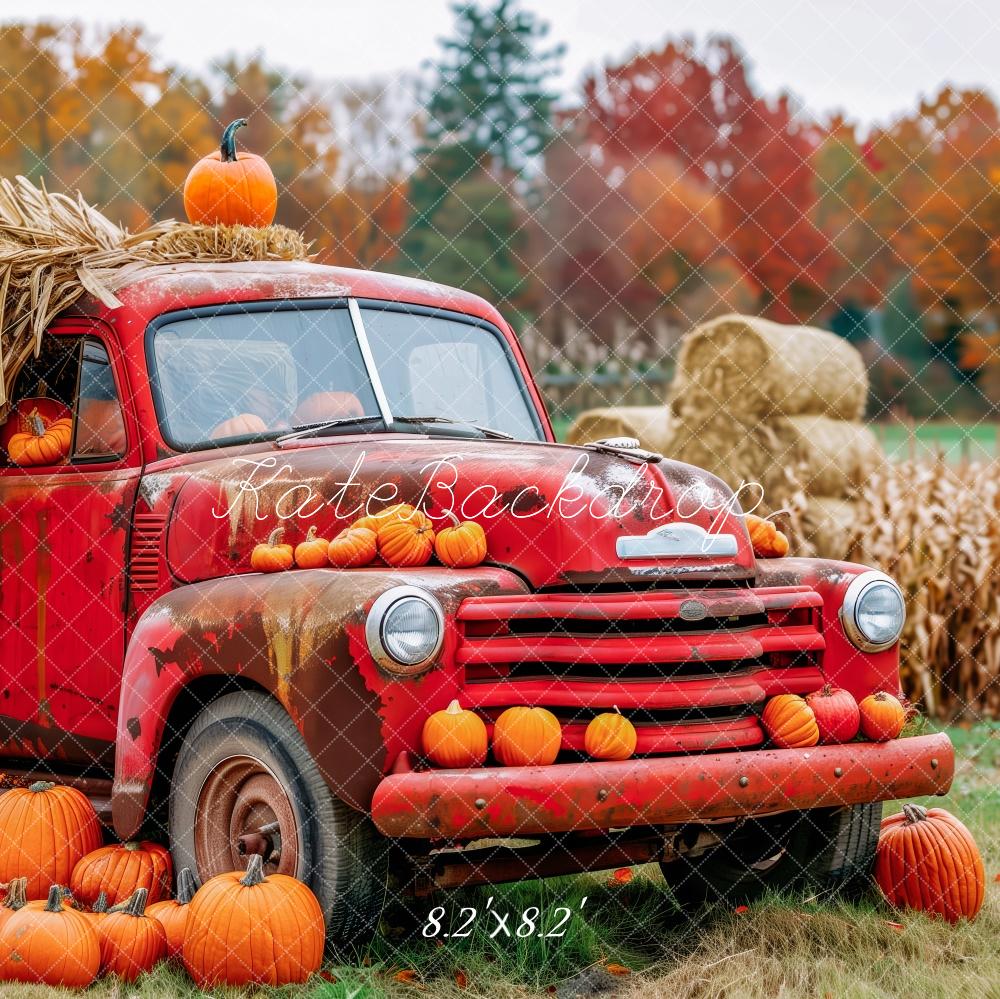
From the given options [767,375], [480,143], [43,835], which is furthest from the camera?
[480,143]

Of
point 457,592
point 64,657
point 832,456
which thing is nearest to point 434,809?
point 457,592

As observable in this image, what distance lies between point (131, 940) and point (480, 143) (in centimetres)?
3687

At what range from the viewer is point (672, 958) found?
448cm

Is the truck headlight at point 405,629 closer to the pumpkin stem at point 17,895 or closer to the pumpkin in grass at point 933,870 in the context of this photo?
the pumpkin stem at point 17,895

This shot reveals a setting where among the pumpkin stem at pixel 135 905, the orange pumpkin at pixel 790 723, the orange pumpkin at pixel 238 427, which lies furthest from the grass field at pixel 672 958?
the orange pumpkin at pixel 238 427

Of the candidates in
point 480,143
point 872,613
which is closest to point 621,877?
point 872,613

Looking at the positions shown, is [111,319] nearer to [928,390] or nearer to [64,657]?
[64,657]

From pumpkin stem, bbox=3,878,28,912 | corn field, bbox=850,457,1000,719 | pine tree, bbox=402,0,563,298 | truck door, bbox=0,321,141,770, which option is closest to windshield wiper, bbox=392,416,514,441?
truck door, bbox=0,321,141,770

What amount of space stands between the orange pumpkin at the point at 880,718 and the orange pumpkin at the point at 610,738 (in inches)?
34.6

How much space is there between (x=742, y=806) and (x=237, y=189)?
3.68 meters

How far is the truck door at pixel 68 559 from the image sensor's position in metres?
5.23

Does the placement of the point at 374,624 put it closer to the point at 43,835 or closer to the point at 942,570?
the point at 43,835

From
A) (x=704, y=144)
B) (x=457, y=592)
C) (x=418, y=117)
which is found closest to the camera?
(x=457, y=592)

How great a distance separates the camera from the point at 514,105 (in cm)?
4062
